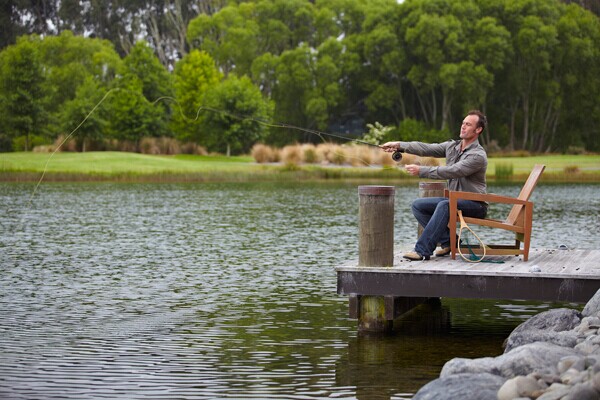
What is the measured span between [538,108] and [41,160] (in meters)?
43.0

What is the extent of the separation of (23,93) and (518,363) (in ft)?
207

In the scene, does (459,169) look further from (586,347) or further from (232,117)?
(232,117)

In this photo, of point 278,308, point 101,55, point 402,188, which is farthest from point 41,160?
point 278,308

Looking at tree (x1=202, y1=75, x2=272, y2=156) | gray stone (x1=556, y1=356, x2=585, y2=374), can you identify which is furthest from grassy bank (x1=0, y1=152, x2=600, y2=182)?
gray stone (x1=556, y1=356, x2=585, y2=374)

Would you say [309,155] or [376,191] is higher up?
[309,155]

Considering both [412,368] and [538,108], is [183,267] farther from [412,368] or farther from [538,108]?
[538,108]

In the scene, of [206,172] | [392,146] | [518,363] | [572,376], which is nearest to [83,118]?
[206,172]

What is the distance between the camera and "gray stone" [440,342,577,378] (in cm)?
758

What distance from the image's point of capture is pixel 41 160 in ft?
185

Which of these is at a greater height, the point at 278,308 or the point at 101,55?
the point at 101,55

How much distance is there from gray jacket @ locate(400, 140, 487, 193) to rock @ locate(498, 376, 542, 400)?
174 inches

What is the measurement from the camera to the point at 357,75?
8288cm

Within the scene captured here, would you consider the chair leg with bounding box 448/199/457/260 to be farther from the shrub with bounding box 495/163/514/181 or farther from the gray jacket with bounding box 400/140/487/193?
the shrub with bounding box 495/163/514/181

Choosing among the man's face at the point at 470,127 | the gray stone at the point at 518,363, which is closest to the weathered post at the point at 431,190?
the man's face at the point at 470,127
